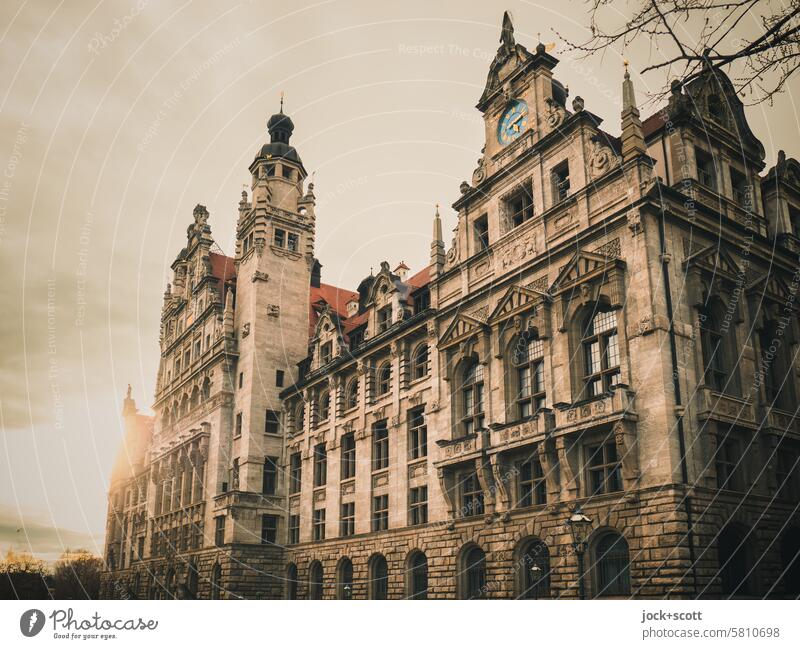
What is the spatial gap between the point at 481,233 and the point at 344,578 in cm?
1952

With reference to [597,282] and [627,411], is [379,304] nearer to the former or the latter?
[597,282]

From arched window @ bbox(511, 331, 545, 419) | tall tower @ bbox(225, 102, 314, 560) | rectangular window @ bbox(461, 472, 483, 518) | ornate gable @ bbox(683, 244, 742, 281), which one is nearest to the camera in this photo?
ornate gable @ bbox(683, 244, 742, 281)

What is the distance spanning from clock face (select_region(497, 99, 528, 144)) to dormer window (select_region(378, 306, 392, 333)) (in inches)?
464

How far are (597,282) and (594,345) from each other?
7.74 feet

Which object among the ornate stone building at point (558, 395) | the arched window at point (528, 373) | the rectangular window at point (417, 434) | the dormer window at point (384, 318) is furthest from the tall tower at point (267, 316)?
the arched window at point (528, 373)

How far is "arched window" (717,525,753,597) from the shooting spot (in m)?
24.8

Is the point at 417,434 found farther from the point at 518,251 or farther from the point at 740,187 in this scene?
the point at 740,187

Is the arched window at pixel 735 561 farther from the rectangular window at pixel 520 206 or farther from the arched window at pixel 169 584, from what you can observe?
the arched window at pixel 169 584

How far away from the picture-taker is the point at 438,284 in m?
37.7

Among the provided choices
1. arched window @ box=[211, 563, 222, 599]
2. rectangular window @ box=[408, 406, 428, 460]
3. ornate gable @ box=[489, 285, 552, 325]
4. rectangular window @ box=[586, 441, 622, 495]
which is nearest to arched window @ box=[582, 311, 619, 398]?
rectangular window @ box=[586, 441, 622, 495]

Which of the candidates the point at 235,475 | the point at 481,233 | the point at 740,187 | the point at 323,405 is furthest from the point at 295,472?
the point at 740,187

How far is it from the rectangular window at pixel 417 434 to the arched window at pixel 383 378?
11.3 ft

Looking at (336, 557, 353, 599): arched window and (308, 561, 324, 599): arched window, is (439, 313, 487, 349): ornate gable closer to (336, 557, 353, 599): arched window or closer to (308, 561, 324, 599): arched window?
(336, 557, 353, 599): arched window
